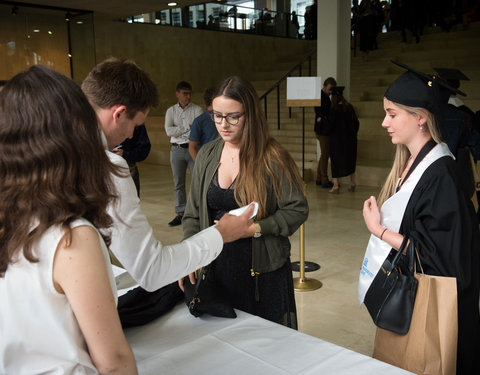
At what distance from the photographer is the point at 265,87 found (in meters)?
14.6

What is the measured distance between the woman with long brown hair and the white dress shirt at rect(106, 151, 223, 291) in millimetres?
631

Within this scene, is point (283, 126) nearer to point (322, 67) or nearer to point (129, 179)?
point (322, 67)

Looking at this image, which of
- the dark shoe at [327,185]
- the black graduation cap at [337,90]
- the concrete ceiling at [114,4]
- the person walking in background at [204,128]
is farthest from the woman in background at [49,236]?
the concrete ceiling at [114,4]

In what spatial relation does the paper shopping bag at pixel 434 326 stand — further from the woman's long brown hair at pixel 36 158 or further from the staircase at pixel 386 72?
the staircase at pixel 386 72

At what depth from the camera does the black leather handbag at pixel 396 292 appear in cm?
186

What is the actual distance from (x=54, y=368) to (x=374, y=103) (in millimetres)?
10050

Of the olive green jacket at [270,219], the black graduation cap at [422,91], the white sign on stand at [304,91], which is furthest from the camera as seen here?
the white sign on stand at [304,91]

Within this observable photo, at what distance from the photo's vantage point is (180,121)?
6.64m

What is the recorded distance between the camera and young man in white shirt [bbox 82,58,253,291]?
56.2 inches

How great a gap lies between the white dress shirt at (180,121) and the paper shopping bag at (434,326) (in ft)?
16.4

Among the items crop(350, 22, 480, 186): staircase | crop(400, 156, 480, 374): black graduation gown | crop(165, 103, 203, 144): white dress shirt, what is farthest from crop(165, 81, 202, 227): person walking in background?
crop(400, 156, 480, 374): black graduation gown

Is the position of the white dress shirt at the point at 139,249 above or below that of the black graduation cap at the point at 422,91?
below

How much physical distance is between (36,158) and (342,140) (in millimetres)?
7345

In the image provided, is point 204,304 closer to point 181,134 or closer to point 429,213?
point 429,213
